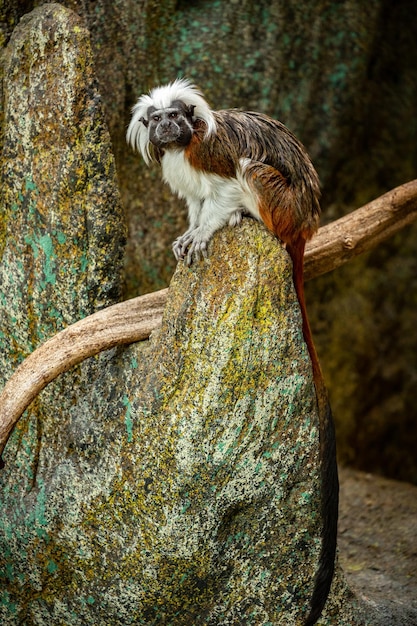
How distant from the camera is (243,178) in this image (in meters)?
2.91

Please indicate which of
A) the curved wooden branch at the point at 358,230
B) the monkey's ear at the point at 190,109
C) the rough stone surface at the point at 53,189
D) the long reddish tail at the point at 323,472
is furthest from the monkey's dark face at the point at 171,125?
the curved wooden branch at the point at 358,230

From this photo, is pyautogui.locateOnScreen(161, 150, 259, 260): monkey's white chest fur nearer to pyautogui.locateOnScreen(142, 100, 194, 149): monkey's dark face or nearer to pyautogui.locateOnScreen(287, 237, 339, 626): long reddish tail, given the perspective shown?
pyautogui.locateOnScreen(142, 100, 194, 149): monkey's dark face

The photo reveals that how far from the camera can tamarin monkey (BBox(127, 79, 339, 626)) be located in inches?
113

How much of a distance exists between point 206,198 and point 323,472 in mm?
1107

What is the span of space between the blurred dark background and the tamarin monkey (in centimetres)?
95

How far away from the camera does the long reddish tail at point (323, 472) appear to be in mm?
2916

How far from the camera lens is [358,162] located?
5074 mm

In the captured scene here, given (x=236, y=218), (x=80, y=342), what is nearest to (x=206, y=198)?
(x=236, y=218)

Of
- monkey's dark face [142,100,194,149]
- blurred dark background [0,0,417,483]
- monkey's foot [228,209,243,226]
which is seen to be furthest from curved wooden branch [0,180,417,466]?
blurred dark background [0,0,417,483]

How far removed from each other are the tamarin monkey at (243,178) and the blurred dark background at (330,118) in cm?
95

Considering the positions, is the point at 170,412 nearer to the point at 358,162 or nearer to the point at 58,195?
the point at 58,195

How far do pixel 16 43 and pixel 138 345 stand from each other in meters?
1.29

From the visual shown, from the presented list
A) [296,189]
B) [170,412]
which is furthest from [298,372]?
[296,189]

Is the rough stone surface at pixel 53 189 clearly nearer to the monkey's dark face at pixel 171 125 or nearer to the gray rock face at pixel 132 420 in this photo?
the gray rock face at pixel 132 420
